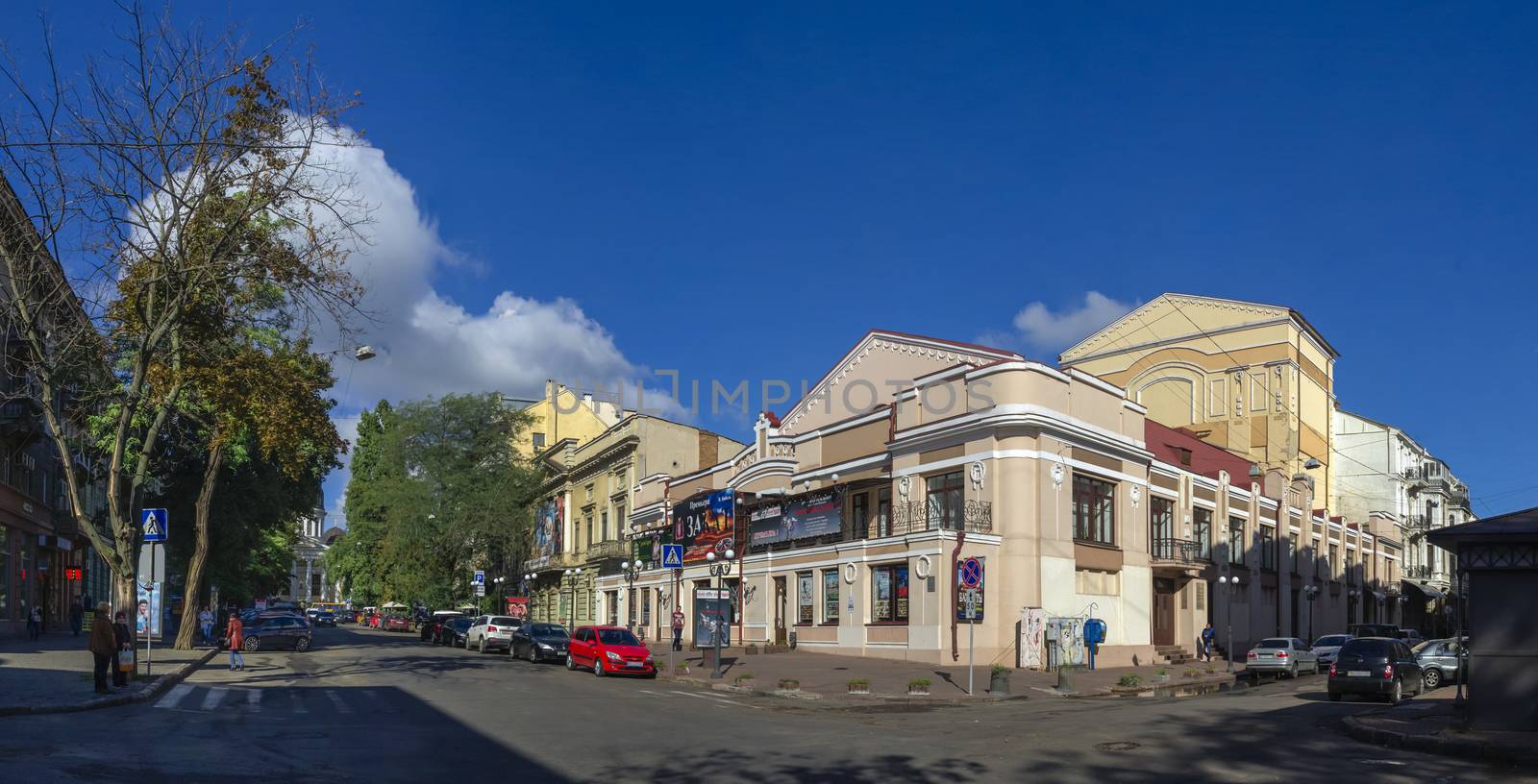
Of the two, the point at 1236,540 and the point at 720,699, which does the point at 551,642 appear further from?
the point at 1236,540

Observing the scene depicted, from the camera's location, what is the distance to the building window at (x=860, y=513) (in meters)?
44.0

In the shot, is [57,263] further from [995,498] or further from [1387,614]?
[1387,614]

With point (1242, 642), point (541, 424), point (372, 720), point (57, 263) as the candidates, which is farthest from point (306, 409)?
point (541, 424)

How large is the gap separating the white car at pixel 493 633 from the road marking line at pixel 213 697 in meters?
19.4

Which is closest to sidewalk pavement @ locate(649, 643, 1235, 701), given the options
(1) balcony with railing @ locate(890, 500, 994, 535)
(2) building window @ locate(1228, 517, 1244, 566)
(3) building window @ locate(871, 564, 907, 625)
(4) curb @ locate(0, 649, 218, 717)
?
(3) building window @ locate(871, 564, 907, 625)

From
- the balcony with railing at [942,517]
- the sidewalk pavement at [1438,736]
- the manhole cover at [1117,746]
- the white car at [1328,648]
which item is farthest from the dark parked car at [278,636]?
the sidewalk pavement at [1438,736]

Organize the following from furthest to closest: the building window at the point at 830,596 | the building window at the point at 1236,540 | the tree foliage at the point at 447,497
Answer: the tree foliage at the point at 447,497, the building window at the point at 1236,540, the building window at the point at 830,596

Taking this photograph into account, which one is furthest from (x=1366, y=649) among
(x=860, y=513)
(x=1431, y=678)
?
(x=860, y=513)

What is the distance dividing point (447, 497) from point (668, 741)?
5344 cm

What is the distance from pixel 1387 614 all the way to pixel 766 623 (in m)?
45.1

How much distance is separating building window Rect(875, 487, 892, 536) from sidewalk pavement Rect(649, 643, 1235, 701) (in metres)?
4.83

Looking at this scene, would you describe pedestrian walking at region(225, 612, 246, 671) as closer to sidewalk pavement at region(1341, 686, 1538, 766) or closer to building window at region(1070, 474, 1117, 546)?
building window at region(1070, 474, 1117, 546)

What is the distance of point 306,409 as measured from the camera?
29.0m

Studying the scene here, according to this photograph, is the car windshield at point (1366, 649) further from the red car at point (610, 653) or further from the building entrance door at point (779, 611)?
the building entrance door at point (779, 611)
